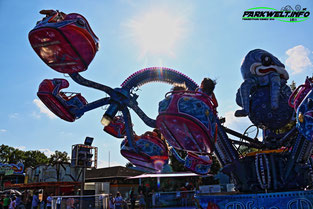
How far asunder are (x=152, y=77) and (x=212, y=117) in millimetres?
5598

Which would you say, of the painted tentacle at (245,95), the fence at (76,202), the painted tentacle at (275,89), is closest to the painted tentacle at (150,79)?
the painted tentacle at (245,95)

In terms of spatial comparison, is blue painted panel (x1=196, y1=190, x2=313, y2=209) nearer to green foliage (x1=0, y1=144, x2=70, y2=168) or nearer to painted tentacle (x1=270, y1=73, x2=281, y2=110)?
painted tentacle (x1=270, y1=73, x2=281, y2=110)

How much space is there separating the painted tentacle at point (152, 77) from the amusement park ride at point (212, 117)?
5cm

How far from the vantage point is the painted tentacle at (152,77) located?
1228cm


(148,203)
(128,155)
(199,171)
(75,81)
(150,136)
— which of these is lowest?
(148,203)

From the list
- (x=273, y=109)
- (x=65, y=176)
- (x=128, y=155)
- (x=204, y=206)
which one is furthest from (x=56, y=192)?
(x=273, y=109)

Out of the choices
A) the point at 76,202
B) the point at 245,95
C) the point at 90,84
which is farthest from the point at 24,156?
the point at 245,95

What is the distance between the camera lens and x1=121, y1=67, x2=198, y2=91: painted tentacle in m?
12.3

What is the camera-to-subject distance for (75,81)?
38.5ft

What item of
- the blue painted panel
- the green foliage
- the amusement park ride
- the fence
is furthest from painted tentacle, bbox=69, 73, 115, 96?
the green foliage

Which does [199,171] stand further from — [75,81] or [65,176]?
[65,176]

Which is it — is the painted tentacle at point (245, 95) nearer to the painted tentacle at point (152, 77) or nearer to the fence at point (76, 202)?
the painted tentacle at point (152, 77)

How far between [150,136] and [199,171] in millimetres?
3023

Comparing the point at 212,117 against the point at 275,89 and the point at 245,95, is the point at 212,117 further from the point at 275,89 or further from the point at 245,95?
the point at 275,89
